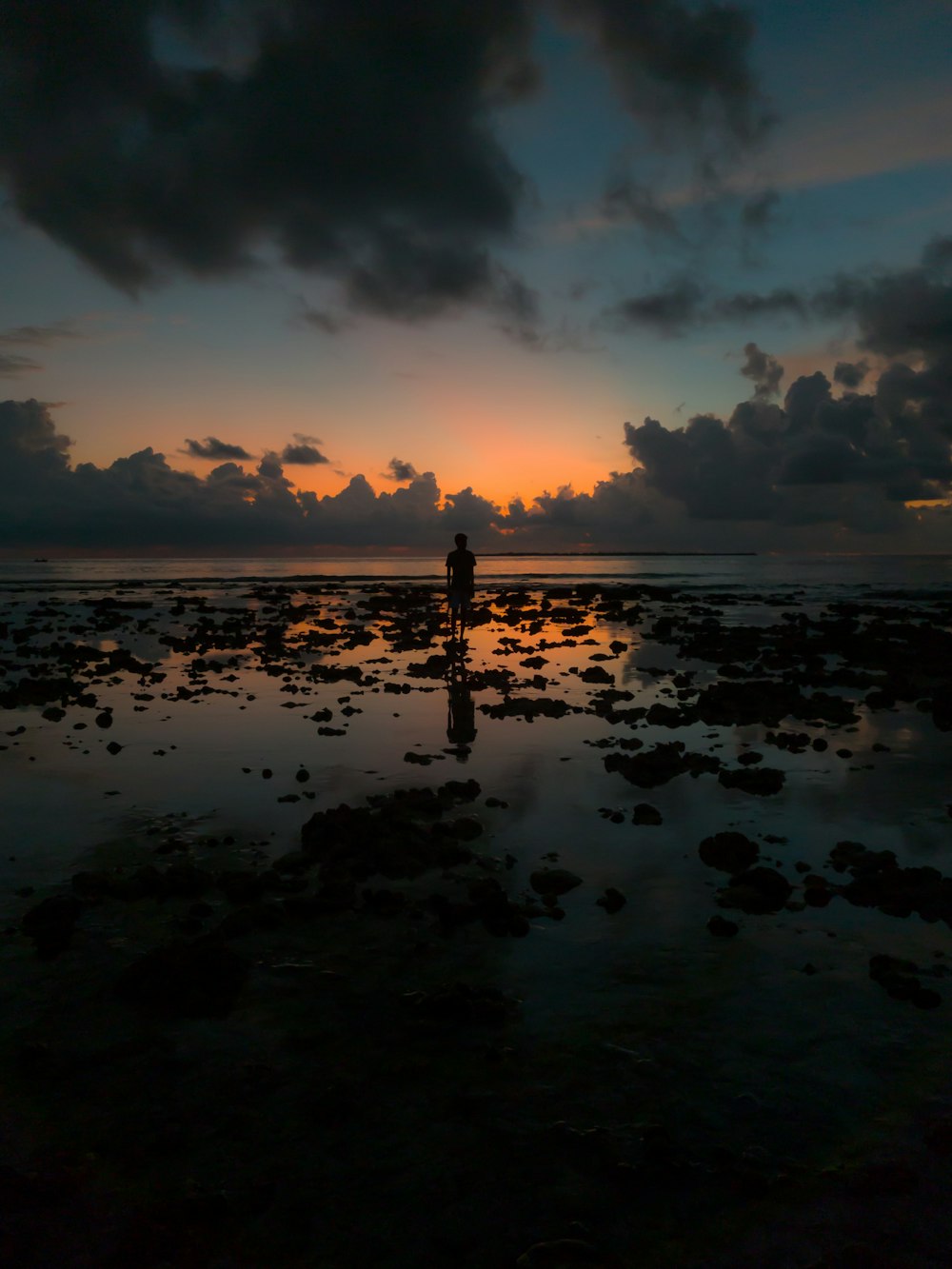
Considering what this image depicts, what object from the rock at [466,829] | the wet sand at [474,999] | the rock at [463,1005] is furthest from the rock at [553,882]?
the rock at [463,1005]

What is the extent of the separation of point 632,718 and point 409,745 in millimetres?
Result: 4896

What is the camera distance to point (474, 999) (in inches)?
231

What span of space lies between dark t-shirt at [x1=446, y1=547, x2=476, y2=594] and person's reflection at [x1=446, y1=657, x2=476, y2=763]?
4828 millimetres

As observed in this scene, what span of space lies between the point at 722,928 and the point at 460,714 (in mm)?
10062

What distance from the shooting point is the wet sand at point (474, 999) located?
406 centimetres

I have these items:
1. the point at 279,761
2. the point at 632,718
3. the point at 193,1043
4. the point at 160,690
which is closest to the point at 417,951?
the point at 193,1043

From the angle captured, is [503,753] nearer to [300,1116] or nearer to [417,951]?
[417,951]

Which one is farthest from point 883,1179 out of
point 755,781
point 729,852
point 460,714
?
point 460,714

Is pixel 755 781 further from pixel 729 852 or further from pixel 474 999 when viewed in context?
pixel 474 999

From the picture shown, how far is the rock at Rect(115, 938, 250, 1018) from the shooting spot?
586 cm

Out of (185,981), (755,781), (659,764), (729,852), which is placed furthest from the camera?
(659,764)

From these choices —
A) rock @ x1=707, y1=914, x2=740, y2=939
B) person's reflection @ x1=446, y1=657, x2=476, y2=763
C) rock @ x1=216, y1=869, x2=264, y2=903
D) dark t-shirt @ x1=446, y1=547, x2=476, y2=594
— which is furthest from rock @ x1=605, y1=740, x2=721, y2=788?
dark t-shirt @ x1=446, y1=547, x2=476, y2=594

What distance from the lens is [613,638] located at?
34500 millimetres

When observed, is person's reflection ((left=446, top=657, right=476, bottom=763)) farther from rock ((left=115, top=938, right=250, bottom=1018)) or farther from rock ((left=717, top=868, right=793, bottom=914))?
rock ((left=115, top=938, right=250, bottom=1018))
